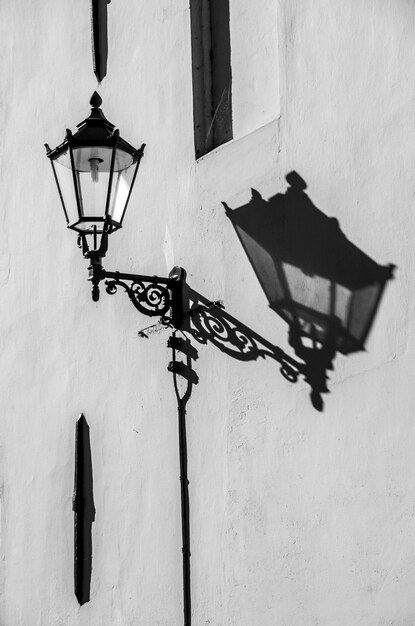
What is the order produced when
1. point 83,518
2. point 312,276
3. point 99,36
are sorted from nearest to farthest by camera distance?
point 312,276 < point 83,518 < point 99,36

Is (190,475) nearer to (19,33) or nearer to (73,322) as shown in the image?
(73,322)

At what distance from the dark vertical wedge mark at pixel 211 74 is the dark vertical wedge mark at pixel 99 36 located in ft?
3.32

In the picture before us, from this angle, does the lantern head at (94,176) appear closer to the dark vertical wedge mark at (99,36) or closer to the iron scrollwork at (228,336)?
the iron scrollwork at (228,336)

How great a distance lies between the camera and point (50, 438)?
6.65 m

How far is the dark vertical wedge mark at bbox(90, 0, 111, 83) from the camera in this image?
660 centimetres

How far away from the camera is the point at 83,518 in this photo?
20.1 feet

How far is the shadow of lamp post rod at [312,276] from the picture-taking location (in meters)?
4.43

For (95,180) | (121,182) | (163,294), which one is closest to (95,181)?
(95,180)

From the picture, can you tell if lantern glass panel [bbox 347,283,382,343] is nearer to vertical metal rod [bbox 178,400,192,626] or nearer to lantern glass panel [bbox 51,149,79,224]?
vertical metal rod [bbox 178,400,192,626]

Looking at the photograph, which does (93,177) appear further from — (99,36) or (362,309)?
(99,36)

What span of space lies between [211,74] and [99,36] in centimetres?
129

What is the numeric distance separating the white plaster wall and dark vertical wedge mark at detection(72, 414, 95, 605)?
96 millimetres

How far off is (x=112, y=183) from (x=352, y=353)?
1.48 metres

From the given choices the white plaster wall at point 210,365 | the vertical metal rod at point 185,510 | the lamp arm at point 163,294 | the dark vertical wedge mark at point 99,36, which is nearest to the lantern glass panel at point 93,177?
the lamp arm at point 163,294
